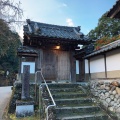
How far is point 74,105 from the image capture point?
6.76 metres

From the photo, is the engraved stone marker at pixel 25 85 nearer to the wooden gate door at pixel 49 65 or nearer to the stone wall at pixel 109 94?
the wooden gate door at pixel 49 65

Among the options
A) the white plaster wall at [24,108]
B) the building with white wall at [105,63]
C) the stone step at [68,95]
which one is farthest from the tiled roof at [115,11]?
the white plaster wall at [24,108]

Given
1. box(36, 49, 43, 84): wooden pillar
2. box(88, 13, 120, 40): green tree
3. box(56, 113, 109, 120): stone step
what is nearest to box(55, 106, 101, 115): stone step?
box(56, 113, 109, 120): stone step

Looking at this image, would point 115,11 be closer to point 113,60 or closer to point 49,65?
point 113,60

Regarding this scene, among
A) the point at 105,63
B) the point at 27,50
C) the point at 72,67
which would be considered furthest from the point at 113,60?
the point at 27,50

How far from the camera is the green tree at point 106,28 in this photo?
26062 mm

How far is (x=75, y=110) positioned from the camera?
6.36m

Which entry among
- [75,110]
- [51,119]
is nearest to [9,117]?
[51,119]

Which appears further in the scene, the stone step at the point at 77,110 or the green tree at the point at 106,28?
the green tree at the point at 106,28

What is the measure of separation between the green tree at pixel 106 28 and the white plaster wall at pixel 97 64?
61.2 ft

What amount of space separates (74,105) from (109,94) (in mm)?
1718

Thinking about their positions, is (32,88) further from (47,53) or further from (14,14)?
(14,14)

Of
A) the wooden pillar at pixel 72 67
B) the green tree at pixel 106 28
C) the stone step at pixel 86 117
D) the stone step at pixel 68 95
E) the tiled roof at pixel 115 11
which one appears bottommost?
the stone step at pixel 86 117

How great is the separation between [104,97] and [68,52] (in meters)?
4.93
